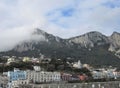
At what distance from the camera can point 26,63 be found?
362 ft

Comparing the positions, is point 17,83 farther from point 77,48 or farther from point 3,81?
point 77,48

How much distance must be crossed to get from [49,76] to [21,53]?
2759 inches

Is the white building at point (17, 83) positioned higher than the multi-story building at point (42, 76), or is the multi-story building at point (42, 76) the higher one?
the multi-story building at point (42, 76)

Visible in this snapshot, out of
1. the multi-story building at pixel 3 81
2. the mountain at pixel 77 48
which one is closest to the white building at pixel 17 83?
the multi-story building at pixel 3 81

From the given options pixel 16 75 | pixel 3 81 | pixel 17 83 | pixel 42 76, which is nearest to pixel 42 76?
pixel 42 76

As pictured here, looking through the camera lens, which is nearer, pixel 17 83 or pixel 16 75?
pixel 17 83

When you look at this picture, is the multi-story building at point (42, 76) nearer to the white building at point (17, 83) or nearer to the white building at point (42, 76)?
Result: the white building at point (42, 76)

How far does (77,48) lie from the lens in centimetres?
17912

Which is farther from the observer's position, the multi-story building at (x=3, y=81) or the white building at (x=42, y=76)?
the white building at (x=42, y=76)

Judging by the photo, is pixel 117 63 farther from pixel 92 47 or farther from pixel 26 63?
pixel 26 63

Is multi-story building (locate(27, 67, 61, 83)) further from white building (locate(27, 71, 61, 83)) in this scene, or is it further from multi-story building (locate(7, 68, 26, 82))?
multi-story building (locate(7, 68, 26, 82))

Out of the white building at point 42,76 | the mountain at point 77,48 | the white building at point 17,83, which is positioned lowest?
the white building at point 17,83

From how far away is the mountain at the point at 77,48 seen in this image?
15725 cm

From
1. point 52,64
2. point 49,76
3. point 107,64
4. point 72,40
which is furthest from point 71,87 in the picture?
point 72,40
